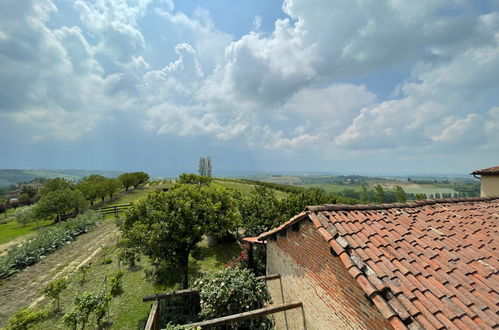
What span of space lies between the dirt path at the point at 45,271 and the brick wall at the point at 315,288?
630 inches

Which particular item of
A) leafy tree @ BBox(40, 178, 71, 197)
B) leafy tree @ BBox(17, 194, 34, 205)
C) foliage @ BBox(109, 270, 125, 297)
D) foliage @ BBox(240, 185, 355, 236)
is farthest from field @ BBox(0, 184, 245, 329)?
leafy tree @ BBox(17, 194, 34, 205)

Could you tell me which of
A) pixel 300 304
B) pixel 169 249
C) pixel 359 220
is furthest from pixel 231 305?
pixel 359 220

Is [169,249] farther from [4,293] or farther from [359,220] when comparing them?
[4,293]

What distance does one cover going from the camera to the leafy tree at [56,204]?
113ft

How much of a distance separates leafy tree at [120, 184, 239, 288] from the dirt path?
408 inches

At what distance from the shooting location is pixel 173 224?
30.2 ft

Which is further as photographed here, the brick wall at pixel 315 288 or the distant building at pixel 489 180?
the distant building at pixel 489 180

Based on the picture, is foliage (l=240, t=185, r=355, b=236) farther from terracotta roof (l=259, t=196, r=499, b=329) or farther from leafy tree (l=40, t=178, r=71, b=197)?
leafy tree (l=40, t=178, r=71, b=197)

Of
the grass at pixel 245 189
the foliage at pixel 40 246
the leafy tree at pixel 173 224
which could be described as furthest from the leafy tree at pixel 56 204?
the leafy tree at pixel 173 224

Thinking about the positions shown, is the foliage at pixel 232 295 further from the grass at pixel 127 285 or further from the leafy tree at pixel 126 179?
the leafy tree at pixel 126 179

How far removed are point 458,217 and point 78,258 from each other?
27.5 metres

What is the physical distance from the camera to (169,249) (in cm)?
926

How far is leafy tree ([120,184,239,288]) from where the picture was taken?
9086 mm

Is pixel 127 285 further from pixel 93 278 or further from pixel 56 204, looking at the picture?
pixel 56 204
